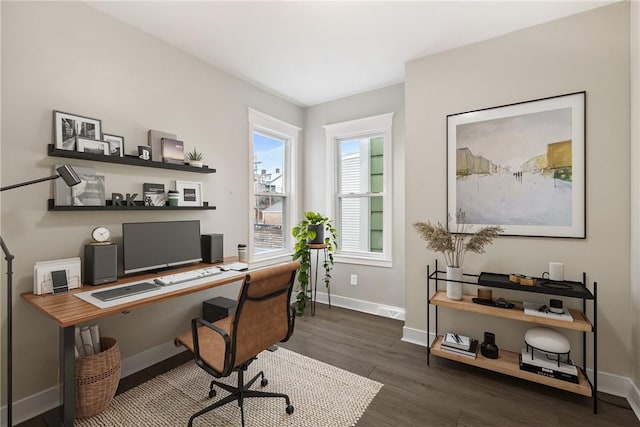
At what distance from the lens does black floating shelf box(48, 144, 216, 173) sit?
196 cm

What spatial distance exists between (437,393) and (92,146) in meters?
3.06

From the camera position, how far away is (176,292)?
1975mm

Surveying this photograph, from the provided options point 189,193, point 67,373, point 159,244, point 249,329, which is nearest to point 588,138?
point 249,329

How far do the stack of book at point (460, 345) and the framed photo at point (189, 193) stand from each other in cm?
257

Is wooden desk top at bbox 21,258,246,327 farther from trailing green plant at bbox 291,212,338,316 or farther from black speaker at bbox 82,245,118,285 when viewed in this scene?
trailing green plant at bbox 291,212,338,316

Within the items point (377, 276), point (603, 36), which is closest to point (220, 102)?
point (377, 276)

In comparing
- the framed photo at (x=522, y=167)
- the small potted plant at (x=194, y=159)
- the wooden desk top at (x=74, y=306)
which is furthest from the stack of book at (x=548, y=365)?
the small potted plant at (x=194, y=159)

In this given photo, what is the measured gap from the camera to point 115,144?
228cm

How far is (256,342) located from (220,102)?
2501mm

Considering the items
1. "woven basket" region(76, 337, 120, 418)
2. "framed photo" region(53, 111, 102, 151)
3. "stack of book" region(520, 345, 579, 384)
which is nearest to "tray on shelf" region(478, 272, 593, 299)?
"stack of book" region(520, 345, 579, 384)

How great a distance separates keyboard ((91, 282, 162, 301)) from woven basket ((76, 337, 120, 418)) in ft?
1.25

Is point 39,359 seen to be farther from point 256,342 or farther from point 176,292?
point 256,342

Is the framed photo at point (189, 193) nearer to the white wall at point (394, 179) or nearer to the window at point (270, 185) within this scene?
the window at point (270, 185)

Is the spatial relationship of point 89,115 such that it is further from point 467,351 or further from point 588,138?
point 588,138
